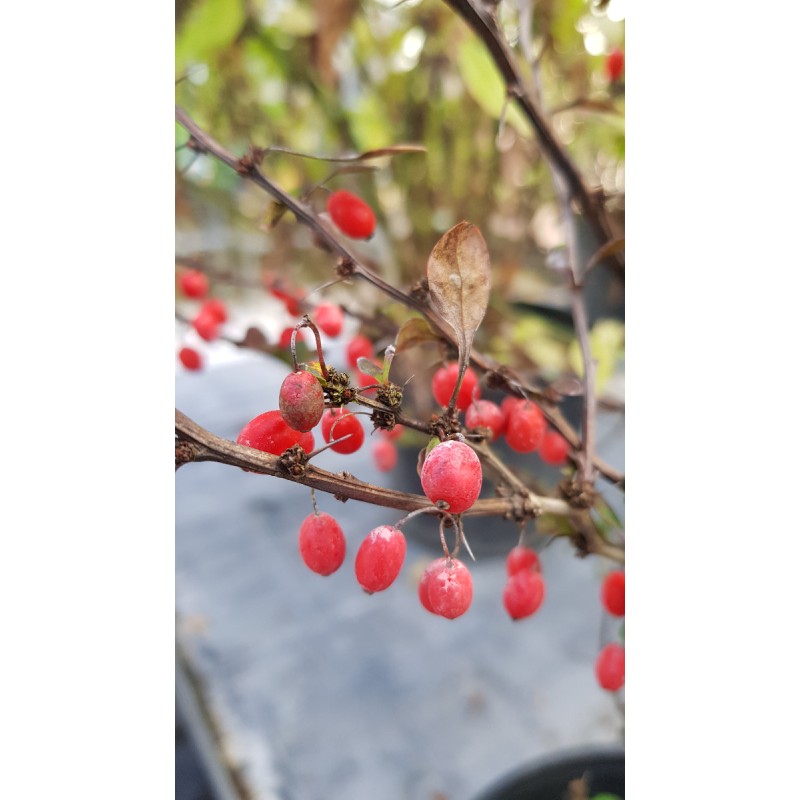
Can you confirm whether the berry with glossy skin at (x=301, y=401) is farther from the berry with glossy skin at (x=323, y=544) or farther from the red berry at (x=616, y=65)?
the red berry at (x=616, y=65)

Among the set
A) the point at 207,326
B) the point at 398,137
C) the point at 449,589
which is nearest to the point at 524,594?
the point at 449,589

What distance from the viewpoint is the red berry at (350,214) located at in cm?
35

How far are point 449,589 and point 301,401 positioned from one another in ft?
0.28

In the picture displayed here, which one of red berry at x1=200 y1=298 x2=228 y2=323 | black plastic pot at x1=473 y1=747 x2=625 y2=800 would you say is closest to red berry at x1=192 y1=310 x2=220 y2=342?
red berry at x1=200 y1=298 x2=228 y2=323

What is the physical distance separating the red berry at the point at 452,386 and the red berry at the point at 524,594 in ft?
0.31

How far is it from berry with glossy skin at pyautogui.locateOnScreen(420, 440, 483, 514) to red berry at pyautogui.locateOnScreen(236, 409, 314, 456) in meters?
0.05

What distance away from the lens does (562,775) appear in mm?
435

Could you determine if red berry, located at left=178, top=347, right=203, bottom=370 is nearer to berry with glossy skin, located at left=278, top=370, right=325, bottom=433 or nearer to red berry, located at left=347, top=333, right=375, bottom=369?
red berry, located at left=347, top=333, right=375, bottom=369

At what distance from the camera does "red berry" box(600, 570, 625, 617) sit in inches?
13.8

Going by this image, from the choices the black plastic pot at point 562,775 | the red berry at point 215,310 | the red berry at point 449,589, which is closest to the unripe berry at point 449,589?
the red berry at point 449,589

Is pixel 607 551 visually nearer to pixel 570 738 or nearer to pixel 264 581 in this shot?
pixel 570 738

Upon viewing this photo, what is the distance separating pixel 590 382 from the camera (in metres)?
0.35
